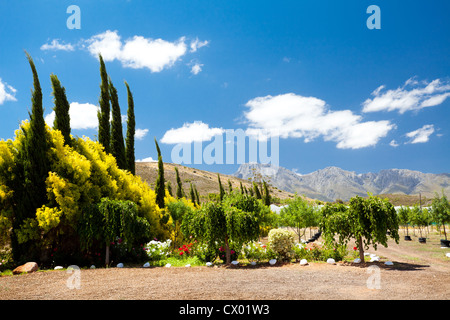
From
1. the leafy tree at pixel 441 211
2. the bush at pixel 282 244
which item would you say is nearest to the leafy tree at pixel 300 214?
the bush at pixel 282 244

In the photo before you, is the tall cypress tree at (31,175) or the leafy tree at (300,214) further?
the leafy tree at (300,214)

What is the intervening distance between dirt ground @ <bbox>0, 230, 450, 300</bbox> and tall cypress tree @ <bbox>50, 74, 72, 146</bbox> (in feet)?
26.0

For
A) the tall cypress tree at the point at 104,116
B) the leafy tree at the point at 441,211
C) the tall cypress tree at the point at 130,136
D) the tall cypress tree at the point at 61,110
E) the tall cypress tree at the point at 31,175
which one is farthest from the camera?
the leafy tree at the point at 441,211

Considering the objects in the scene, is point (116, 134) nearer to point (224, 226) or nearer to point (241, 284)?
point (224, 226)

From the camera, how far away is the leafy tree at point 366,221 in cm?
1134

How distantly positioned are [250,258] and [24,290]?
9.29m

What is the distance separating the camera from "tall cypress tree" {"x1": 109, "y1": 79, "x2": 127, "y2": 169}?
65.1ft

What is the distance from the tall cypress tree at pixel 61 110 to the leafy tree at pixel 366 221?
1466cm

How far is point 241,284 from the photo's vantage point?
26.9 ft

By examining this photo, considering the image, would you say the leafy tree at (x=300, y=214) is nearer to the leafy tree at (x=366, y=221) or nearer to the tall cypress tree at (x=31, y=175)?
the leafy tree at (x=366, y=221)

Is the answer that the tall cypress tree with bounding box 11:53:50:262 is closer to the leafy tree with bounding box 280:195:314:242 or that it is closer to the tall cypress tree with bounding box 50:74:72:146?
the tall cypress tree with bounding box 50:74:72:146
